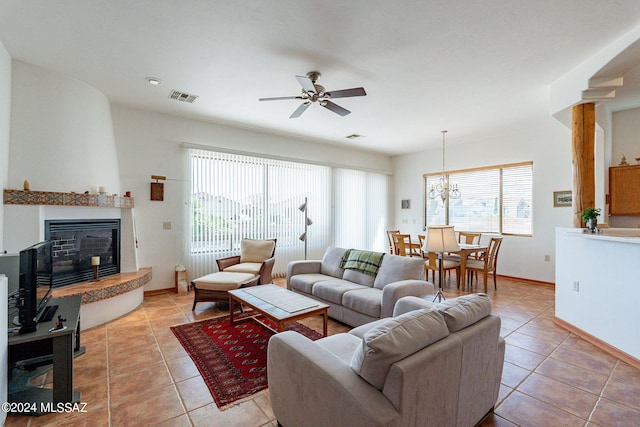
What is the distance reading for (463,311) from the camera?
1.61 meters

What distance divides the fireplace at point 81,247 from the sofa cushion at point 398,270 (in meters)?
3.74

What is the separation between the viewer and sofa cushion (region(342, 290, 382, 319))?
2.97 metres

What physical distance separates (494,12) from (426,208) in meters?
5.42

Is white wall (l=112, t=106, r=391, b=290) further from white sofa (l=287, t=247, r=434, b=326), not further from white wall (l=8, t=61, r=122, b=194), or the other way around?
white sofa (l=287, t=247, r=434, b=326)

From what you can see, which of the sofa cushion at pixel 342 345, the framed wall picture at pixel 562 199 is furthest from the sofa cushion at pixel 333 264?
the framed wall picture at pixel 562 199

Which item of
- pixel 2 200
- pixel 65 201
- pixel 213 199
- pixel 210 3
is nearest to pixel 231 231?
pixel 213 199

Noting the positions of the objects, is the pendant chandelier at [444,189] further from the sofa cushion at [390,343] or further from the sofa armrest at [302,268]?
the sofa cushion at [390,343]

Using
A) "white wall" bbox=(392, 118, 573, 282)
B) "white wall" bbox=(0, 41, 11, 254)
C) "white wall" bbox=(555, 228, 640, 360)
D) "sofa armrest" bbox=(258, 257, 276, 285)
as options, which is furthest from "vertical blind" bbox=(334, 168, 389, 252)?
"white wall" bbox=(0, 41, 11, 254)

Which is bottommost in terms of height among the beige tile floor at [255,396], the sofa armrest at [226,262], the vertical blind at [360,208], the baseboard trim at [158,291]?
the beige tile floor at [255,396]

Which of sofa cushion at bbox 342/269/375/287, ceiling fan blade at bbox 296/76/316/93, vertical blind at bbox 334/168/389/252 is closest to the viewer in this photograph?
ceiling fan blade at bbox 296/76/316/93

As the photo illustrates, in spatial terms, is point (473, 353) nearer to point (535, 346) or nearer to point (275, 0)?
point (535, 346)

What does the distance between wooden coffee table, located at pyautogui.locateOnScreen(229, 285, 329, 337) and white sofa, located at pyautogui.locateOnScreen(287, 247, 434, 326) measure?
1.49ft

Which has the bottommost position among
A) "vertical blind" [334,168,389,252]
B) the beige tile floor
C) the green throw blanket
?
the beige tile floor

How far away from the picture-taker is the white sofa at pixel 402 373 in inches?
47.5
